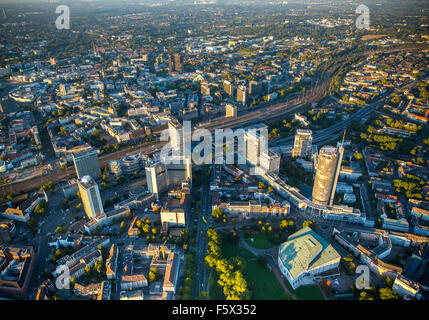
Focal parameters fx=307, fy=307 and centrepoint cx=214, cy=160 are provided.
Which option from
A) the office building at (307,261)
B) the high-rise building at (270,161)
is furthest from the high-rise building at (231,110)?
the office building at (307,261)

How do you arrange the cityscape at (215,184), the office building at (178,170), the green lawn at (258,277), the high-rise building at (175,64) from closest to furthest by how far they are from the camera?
the green lawn at (258,277), the cityscape at (215,184), the office building at (178,170), the high-rise building at (175,64)

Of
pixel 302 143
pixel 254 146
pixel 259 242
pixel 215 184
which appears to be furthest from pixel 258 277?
pixel 302 143

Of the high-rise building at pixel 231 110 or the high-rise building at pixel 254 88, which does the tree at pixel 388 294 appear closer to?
the high-rise building at pixel 231 110

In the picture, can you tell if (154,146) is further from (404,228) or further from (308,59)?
(308,59)

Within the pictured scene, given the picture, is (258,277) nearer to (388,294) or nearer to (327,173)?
(388,294)

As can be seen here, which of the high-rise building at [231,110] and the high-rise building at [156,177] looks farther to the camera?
the high-rise building at [231,110]

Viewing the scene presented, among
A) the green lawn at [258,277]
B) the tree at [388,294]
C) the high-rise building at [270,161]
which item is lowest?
the green lawn at [258,277]
